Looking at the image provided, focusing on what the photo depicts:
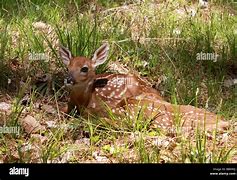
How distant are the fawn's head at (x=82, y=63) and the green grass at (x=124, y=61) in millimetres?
207

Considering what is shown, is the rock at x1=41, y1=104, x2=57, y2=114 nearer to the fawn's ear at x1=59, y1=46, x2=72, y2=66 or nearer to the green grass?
the green grass

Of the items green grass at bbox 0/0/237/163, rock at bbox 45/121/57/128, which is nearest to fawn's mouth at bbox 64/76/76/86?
green grass at bbox 0/0/237/163

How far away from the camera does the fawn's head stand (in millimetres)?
4180

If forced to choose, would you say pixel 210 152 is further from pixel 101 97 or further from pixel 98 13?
pixel 98 13

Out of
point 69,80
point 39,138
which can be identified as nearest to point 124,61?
point 69,80

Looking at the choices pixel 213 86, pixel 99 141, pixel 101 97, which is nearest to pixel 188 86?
pixel 213 86

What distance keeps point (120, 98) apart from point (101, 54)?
12.4 inches

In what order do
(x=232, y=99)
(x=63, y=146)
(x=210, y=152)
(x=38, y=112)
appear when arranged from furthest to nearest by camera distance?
1. (x=232, y=99)
2. (x=38, y=112)
3. (x=63, y=146)
4. (x=210, y=152)

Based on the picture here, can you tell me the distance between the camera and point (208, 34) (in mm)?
5156

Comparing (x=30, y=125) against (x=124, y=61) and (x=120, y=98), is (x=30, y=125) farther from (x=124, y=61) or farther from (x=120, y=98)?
(x=124, y=61)

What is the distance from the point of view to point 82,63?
4211 mm

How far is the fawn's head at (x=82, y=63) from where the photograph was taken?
13.7 feet

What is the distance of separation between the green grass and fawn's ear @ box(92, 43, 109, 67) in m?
0.22
